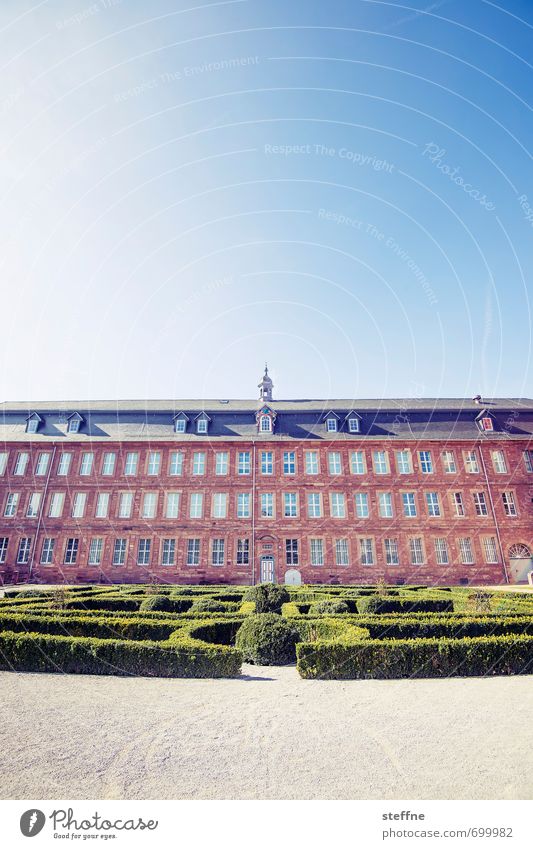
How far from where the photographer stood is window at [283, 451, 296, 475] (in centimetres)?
3275

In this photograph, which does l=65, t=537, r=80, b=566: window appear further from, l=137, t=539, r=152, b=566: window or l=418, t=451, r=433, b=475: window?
l=418, t=451, r=433, b=475: window

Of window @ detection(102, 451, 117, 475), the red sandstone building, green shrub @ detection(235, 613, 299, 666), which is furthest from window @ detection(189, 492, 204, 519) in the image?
green shrub @ detection(235, 613, 299, 666)

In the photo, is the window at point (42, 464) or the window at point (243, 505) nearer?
the window at point (243, 505)

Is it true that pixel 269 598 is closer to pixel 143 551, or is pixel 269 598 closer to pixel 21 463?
pixel 143 551

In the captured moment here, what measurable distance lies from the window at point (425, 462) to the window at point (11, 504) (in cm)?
3311

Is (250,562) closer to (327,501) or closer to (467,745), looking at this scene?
(327,501)

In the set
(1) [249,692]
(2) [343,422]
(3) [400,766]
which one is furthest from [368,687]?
(2) [343,422]

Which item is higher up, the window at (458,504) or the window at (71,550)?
the window at (458,504)

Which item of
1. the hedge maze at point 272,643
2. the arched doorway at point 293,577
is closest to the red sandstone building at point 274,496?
the arched doorway at point 293,577

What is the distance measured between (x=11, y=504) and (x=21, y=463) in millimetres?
3404

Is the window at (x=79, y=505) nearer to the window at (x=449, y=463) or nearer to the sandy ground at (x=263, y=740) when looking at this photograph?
the sandy ground at (x=263, y=740)

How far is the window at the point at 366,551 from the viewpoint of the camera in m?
30.1

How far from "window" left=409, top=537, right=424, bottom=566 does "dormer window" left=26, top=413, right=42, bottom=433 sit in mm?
33214
